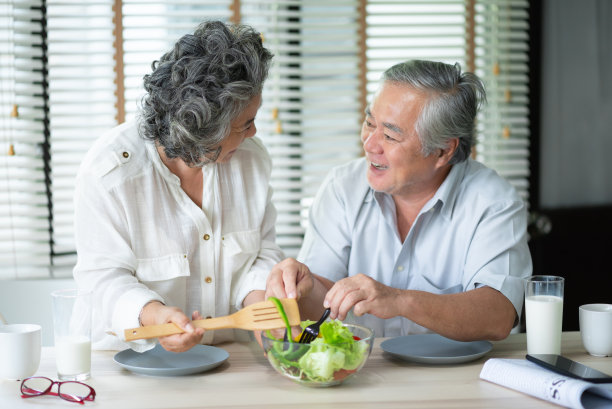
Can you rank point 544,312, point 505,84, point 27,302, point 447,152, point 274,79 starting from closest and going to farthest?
point 544,312 < point 447,152 < point 27,302 < point 274,79 < point 505,84

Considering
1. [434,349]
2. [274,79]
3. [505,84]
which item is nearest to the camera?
[434,349]

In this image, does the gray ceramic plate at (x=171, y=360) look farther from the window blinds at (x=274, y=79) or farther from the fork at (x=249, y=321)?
the window blinds at (x=274, y=79)

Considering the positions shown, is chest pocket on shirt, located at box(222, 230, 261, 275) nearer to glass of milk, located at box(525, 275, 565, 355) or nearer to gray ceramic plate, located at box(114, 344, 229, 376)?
gray ceramic plate, located at box(114, 344, 229, 376)

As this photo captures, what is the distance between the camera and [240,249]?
2174 millimetres

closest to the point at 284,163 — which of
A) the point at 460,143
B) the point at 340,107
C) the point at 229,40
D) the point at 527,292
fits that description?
the point at 340,107

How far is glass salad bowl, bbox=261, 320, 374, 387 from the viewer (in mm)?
1609

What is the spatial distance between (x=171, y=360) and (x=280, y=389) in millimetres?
348

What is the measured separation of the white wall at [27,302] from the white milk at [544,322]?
81.5 inches

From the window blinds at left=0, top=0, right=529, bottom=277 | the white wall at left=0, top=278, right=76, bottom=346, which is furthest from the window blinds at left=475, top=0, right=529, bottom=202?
the white wall at left=0, top=278, right=76, bottom=346

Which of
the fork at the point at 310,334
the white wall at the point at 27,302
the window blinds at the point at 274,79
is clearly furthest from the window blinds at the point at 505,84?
the fork at the point at 310,334

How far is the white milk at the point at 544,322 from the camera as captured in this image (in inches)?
72.2

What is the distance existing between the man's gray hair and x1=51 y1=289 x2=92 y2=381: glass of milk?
3.79 ft

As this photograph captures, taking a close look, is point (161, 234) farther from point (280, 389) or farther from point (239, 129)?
point (280, 389)

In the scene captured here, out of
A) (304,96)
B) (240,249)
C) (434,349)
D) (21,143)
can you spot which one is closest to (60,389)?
(240,249)
